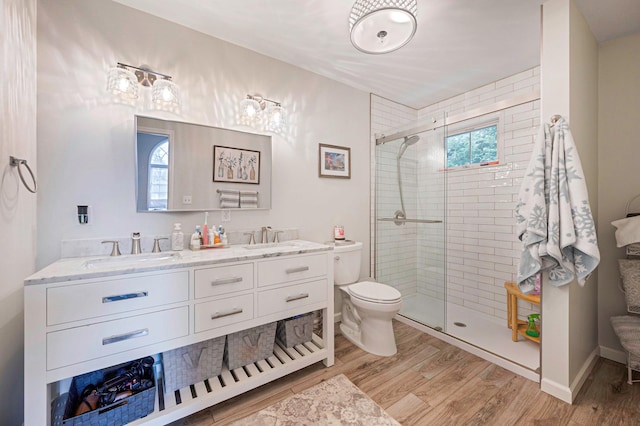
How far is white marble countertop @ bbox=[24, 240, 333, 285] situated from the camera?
1139mm

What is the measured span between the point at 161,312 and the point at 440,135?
2593 mm

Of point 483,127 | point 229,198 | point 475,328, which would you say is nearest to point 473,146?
point 483,127

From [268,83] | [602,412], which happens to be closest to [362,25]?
[268,83]

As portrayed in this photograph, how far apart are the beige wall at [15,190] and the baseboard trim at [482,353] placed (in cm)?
280

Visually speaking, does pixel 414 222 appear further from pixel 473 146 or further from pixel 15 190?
pixel 15 190

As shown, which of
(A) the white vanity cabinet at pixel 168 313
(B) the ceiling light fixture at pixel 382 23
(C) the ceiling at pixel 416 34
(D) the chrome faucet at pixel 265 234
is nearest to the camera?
(A) the white vanity cabinet at pixel 168 313

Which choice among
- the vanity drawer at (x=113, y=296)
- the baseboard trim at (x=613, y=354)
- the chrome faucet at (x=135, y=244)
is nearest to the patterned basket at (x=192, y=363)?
the vanity drawer at (x=113, y=296)

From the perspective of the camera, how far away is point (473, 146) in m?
2.87

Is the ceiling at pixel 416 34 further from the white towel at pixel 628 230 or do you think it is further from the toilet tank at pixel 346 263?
the toilet tank at pixel 346 263

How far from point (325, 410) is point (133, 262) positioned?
139 cm

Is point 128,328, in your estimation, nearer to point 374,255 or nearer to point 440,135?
point 374,255

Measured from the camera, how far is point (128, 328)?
1247 mm

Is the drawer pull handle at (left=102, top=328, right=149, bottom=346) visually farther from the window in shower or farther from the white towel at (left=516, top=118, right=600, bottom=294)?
→ the window in shower

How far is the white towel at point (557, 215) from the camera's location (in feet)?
4.93
